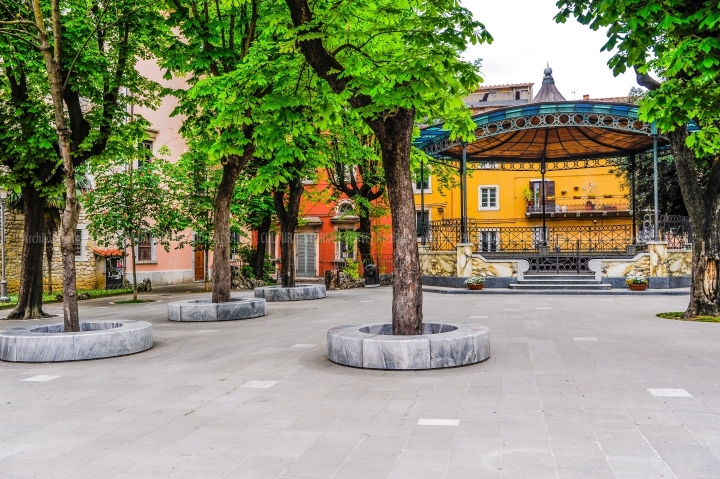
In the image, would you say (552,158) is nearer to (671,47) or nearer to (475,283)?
(475,283)

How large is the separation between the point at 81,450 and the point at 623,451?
416 cm

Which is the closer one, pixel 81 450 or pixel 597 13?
pixel 81 450

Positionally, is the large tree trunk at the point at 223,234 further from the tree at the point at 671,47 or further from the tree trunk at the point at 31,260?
the tree at the point at 671,47

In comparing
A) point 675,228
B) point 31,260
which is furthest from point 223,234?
point 675,228

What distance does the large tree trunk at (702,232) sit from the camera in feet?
42.3

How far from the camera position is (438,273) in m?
24.5

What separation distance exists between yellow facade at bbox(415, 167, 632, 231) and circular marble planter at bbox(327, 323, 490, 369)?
3159 cm

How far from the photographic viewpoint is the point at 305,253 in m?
39.6

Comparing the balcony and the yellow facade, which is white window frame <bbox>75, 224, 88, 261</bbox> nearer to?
the yellow facade

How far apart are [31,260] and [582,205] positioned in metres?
34.6

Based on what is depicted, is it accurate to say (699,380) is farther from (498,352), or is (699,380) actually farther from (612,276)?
(612,276)

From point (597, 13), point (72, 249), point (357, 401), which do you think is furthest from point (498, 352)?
point (72, 249)

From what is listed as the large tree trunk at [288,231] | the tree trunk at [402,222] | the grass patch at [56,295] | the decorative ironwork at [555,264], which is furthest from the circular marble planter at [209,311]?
the decorative ironwork at [555,264]

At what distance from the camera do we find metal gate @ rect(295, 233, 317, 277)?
129 feet
